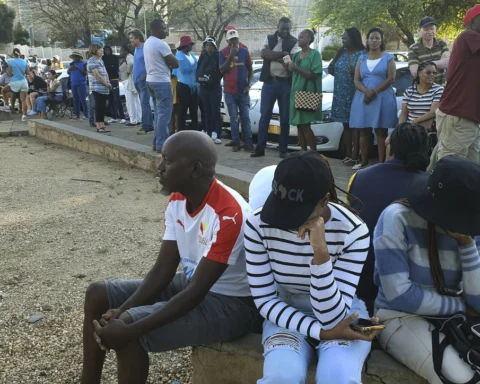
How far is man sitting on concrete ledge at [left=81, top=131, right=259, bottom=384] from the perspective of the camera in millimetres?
2314

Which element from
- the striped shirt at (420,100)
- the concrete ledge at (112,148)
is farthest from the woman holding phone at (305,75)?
the striped shirt at (420,100)

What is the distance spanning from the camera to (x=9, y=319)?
3.67 meters

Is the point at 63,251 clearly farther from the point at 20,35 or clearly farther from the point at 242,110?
the point at 20,35

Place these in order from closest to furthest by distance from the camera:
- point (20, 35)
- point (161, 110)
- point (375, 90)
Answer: point (375, 90), point (161, 110), point (20, 35)

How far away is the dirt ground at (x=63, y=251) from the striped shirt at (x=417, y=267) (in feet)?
4.56

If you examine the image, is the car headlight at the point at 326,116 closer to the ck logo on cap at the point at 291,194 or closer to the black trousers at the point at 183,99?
the black trousers at the point at 183,99

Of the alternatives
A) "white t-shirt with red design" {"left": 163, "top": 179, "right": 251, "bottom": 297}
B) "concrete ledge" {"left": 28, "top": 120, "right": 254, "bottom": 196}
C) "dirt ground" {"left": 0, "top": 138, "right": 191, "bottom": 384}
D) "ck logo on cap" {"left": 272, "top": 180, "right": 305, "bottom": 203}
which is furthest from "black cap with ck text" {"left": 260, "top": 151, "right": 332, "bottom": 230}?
"concrete ledge" {"left": 28, "top": 120, "right": 254, "bottom": 196}

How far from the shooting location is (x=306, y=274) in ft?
7.44

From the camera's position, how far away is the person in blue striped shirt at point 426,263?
6.86 ft

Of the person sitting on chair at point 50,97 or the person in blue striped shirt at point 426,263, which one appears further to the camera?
the person sitting on chair at point 50,97

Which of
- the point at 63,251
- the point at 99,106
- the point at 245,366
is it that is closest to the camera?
the point at 245,366

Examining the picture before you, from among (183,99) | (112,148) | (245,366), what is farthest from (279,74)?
(245,366)

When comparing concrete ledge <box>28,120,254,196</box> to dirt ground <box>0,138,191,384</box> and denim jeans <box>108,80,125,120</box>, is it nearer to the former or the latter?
dirt ground <box>0,138,191,384</box>

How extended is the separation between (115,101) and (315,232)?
1075 centimetres
